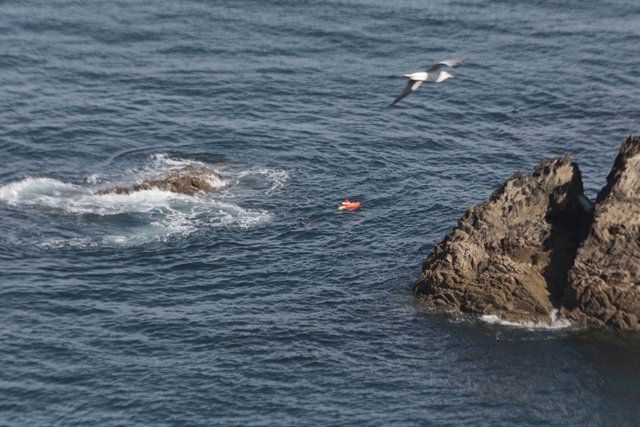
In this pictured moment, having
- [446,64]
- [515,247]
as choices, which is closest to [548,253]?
[515,247]

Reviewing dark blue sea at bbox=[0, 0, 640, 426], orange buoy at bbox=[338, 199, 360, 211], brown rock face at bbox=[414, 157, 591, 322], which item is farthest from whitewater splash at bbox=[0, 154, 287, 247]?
brown rock face at bbox=[414, 157, 591, 322]

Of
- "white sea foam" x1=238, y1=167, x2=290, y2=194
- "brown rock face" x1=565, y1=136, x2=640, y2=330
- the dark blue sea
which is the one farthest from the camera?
"white sea foam" x1=238, y1=167, x2=290, y2=194

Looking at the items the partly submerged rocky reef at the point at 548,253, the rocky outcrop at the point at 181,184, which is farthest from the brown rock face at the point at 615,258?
the rocky outcrop at the point at 181,184

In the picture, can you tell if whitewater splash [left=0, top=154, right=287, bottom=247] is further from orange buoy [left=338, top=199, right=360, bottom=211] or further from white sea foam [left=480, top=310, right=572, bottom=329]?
white sea foam [left=480, top=310, right=572, bottom=329]

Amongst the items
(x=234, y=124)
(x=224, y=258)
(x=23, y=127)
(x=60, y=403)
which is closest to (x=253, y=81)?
(x=234, y=124)

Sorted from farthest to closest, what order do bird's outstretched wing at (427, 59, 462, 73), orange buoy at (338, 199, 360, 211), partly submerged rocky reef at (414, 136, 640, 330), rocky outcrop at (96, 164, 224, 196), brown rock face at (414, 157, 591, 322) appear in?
rocky outcrop at (96, 164, 224, 196) < orange buoy at (338, 199, 360, 211) < brown rock face at (414, 157, 591, 322) < partly submerged rocky reef at (414, 136, 640, 330) < bird's outstretched wing at (427, 59, 462, 73)

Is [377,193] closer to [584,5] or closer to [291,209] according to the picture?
[291,209]
